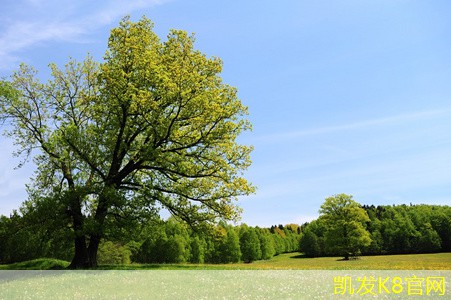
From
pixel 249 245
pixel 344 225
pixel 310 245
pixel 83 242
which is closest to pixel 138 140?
pixel 83 242

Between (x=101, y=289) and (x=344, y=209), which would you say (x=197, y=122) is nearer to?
(x=101, y=289)

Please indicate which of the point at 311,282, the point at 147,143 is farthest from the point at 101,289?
the point at 147,143

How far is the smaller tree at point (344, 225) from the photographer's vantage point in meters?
80.2

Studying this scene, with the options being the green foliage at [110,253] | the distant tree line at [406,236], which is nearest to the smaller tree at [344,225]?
the distant tree line at [406,236]

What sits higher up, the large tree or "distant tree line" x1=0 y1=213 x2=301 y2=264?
the large tree

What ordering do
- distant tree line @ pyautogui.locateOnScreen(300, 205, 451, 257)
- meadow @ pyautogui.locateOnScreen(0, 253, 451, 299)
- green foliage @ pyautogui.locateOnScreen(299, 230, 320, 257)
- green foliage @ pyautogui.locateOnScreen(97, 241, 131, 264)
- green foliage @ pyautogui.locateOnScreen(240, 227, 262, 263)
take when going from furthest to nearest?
green foliage @ pyautogui.locateOnScreen(299, 230, 320, 257), distant tree line @ pyautogui.locateOnScreen(300, 205, 451, 257), green foliage @ pyautogui.locateOnScreen(240, 227, 262, 263), green foliage @ pyautogui.locateOnScreen(97, 241, 131, 264), meadow @ pyautogui.locateOnScreen(0, 253, 451, 299)

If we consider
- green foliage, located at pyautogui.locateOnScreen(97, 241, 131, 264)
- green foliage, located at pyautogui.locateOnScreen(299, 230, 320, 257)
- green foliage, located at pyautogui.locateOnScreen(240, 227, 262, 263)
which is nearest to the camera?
green foliage, located at pyautogui.locateOnScreen(97, 241, 131, 264)

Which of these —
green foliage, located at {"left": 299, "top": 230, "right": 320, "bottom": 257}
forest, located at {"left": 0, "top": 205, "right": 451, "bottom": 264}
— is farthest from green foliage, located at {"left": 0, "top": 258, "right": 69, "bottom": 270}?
green foliage, located at {"left": 299, "top": 230, "right": 320, "bottom": 257}

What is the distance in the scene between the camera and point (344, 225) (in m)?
81.4

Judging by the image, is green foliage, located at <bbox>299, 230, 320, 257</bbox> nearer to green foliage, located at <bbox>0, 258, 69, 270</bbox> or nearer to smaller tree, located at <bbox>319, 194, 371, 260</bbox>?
smaller tree, located at <bbox>319, 194, 371, 260</bbox>

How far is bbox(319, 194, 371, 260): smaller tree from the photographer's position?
8019cm

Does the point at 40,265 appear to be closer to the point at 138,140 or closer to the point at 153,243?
the point at 138,140

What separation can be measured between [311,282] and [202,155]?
16.6m

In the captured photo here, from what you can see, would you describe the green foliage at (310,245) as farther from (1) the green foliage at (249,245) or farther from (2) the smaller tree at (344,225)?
(2) the smaller tree at (344,225)
